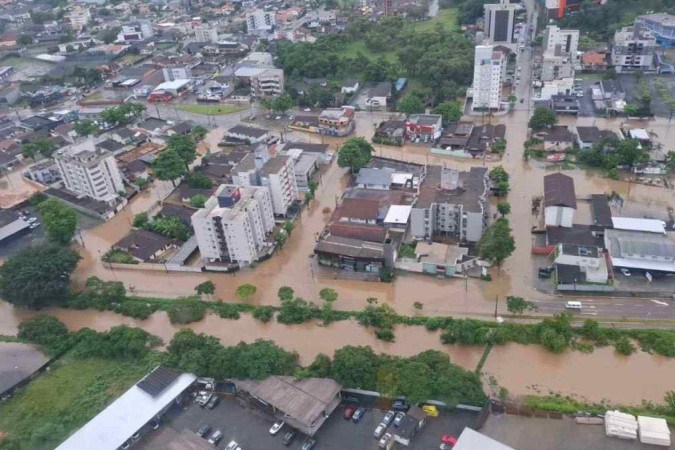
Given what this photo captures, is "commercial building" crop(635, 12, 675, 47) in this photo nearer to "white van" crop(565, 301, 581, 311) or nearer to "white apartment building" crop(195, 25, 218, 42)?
"white van" crop(565, 301, 581, 311)

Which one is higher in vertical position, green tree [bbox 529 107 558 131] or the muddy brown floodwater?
green tree [bbox 529 107 558 131]

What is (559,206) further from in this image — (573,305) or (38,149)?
(38,149)

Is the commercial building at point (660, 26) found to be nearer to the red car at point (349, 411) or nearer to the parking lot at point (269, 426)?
the parking lot at point (269, 426)

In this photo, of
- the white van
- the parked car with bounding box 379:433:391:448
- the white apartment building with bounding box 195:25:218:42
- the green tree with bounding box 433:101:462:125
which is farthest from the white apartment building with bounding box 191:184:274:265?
the white apartment building with bounding box 195:25:218:42

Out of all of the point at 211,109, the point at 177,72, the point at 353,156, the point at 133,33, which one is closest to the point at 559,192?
the point at 353,156

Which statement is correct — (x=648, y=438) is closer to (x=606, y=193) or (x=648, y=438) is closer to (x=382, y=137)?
(x=606, y=193)

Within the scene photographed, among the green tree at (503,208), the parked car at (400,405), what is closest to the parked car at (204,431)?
the parked car at (400,405)

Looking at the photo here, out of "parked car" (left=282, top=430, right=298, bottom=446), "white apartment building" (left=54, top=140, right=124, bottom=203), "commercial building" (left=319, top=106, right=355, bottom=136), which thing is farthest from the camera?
"commercial building" (left=319, top=106, right=355, bottom=136)
